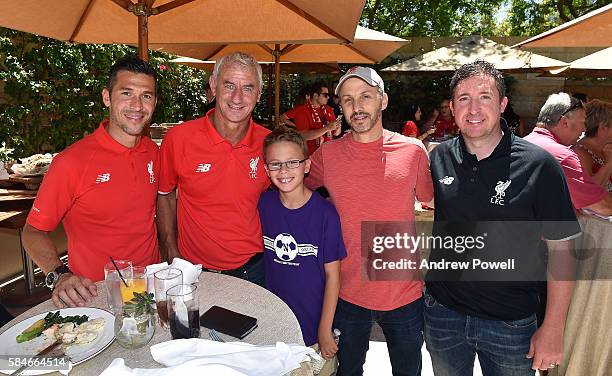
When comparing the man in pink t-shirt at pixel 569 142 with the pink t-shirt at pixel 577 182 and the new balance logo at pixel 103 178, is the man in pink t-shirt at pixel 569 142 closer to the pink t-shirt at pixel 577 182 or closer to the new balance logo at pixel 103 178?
the pink t-shirt at pixel 577 182

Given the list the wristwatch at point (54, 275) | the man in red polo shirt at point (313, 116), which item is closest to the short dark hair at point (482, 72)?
the wristwatch at point (54, 275)

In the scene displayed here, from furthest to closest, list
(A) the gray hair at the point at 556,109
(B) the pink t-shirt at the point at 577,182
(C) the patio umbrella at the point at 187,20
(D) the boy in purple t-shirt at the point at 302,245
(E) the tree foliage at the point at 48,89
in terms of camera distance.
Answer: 1. (E) the tree foliage at the point at 48,89
2. (A) the gray hair at the point at 556,109
3. (C) the patio umbrella at the point at 187,20
4. (B) the pink t-shirt at the point at 577,182
5. (D) the boy in purple t-shirt at the point at 302,245

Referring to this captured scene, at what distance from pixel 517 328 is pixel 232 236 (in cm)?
145

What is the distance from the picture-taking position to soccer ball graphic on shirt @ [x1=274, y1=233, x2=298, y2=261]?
6.86 ft

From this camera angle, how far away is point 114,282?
66.6 inches

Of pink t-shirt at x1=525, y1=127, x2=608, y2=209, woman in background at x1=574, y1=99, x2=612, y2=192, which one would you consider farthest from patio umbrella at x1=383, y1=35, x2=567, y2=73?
pink t-shirt at x1=525, y1=127, x2=608, y2=209

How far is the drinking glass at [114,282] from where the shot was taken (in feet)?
5.53

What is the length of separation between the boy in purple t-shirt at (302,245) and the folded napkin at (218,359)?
0.70 m

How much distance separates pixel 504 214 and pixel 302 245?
91 centimetres

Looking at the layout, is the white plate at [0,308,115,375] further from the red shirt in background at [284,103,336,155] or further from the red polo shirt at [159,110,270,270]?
the red shirt in background at [284,103,336,155]

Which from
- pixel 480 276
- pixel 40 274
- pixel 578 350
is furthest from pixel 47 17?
pixel 578 350

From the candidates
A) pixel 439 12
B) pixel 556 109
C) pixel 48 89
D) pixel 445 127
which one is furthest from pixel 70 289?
pixel 439 12

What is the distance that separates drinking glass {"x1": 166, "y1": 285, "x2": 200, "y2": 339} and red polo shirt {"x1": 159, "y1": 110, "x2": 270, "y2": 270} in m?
0.90

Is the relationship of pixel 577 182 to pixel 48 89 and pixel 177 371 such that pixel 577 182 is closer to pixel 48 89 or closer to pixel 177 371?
pixel 177 371
